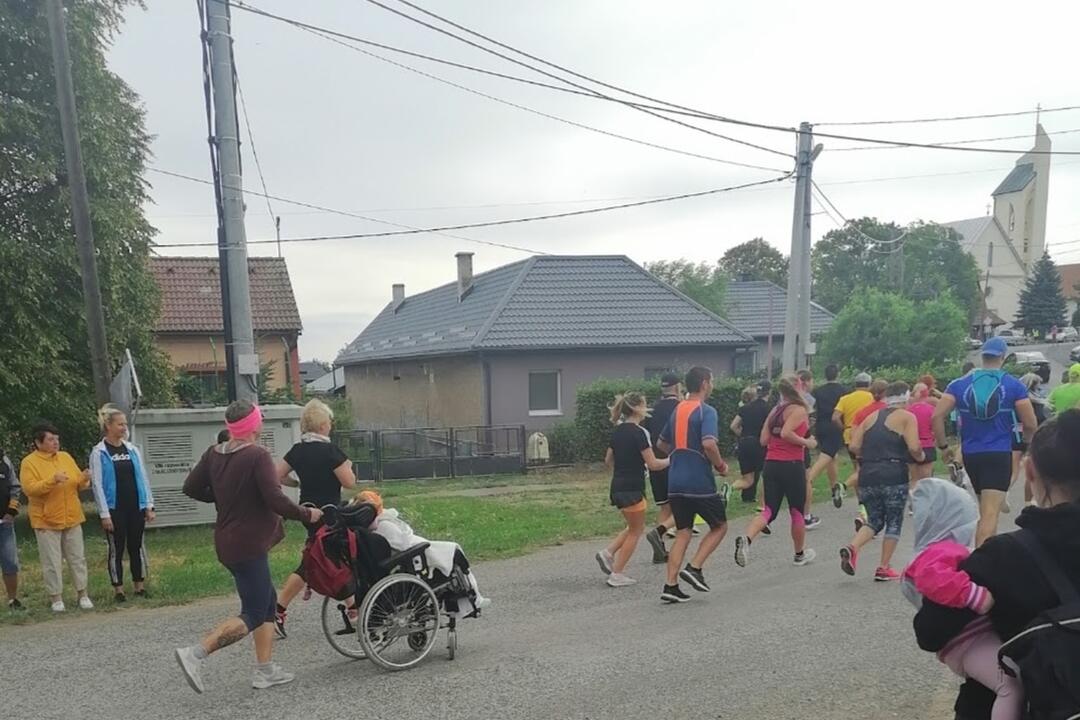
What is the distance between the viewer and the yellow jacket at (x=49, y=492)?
697cm

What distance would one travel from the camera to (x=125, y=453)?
7.30 m

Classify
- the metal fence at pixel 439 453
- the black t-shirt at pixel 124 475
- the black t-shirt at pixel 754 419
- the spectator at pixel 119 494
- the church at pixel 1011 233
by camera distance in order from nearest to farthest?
the spectator at pixel 119 494
the black t-shirt at pixel 124 475
the black t-shirt at pixel 754 419
the metal fence at pixel 439 453
the church at pixel 1011 233

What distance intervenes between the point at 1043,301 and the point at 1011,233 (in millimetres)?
13059

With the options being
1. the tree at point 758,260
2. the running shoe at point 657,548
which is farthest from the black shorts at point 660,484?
the tree at point 758,260

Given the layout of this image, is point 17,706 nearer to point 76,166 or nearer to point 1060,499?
point 1060,499

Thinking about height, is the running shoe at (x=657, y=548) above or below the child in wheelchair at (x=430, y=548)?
below

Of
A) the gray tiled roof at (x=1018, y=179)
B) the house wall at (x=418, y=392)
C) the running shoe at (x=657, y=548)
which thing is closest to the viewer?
the running shoe at (x=657, y=548)

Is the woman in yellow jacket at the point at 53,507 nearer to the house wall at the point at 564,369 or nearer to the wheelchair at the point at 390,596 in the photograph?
the wheelchair at the point at 390,596

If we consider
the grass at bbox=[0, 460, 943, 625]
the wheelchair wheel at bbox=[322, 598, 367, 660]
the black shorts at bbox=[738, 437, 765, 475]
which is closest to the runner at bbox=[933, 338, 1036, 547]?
the black shorts at bbox=[738, 437, 765, 475]

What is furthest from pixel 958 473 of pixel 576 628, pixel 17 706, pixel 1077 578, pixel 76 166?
pixel 76 166

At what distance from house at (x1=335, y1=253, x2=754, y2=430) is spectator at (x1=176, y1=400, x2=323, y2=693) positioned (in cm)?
1668

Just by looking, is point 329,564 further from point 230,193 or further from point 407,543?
point 230,193

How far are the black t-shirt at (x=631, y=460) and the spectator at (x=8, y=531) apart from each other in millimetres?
5280

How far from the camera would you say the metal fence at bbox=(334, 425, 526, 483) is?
1783 centimetres
